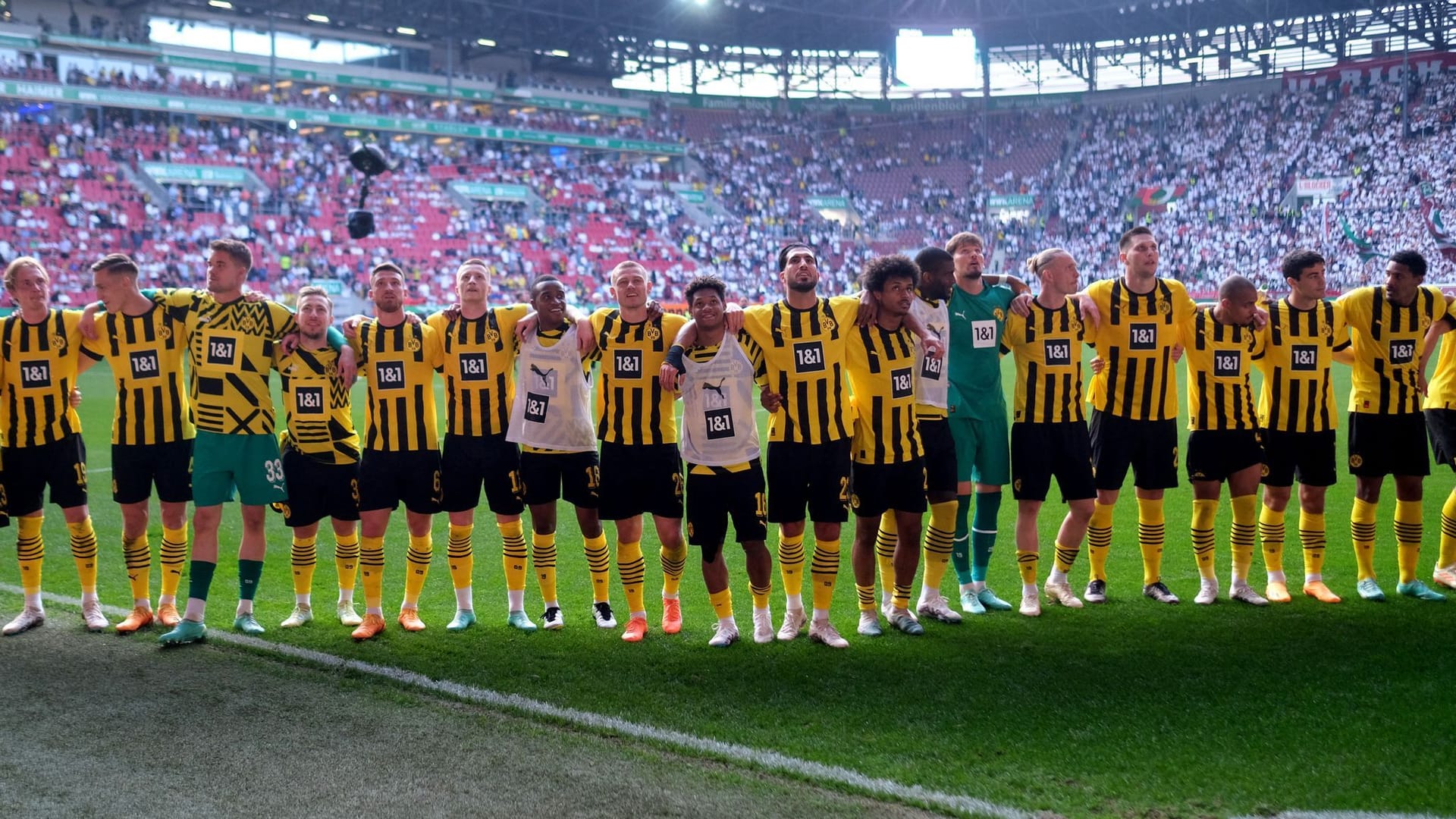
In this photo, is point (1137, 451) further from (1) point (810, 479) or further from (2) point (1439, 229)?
(2) point (1439, 229)

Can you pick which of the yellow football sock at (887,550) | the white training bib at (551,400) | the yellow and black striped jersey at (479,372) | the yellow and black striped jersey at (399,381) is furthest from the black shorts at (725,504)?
the yellow and black striped jersey at (399,381)

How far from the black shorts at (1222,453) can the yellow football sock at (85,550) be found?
5.91 metres

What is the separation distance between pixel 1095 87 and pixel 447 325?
4337cm

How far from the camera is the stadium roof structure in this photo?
119ft

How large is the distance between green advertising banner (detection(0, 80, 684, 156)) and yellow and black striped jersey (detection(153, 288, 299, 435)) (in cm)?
3081

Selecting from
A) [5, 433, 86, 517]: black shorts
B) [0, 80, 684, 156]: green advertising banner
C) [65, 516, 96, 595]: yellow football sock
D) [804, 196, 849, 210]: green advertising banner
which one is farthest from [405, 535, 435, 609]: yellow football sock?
[804, 196, 849, 210]: green advertising banner

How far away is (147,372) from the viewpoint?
20.0 ft

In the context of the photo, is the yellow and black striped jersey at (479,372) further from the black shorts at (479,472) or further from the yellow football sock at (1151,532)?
the yellow football sock at (1151,532)

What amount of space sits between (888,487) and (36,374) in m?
4.48

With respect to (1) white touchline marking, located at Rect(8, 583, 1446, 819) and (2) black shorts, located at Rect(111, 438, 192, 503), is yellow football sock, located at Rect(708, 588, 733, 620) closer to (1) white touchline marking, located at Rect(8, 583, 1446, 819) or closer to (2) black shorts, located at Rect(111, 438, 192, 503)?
(1) white touchline marking, located at Rect(8, 583, 1446, 819)

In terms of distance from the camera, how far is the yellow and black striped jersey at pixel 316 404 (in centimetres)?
611

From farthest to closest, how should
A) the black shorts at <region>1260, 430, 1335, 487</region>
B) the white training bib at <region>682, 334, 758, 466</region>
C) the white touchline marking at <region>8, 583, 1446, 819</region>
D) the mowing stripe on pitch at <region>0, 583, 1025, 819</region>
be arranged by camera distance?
the black shorts at <region>1260, 430, 1335, 487</region> < the white training bib at <region>682, 334, 758, 466</region> < the mowing stripe on pitch at <region>0, 583, 1025, 819</region> < the white touchline marking at <region>8, 583, 1446, 819</region>

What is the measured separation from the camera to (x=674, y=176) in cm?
4484

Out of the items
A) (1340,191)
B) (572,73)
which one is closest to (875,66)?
(572,73)
